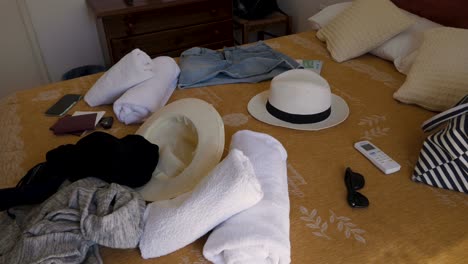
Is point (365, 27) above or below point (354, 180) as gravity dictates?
above

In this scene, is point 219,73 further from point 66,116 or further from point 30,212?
point 30,212

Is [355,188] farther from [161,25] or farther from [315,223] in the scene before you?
[161,25]

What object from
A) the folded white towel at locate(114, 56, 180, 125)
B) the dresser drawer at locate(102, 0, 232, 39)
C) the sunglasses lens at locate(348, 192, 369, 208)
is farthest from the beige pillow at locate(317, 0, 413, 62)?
the dresser drawer at locate(102, 0, 232, 39)

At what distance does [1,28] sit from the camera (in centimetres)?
234

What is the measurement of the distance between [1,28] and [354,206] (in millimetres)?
2517

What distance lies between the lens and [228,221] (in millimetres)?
749

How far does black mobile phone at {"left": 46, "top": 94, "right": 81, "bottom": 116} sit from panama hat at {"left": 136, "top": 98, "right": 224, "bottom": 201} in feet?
1.35

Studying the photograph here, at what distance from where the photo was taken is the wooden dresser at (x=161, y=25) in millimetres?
2182

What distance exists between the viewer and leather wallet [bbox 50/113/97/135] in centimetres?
118

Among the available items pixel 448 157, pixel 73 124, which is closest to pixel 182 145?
pixel 73 124

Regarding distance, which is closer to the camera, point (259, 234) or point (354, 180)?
point (259, 234)

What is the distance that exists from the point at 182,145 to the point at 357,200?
545 millimetres

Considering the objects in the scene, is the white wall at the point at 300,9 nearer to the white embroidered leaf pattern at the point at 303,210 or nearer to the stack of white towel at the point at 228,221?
the white embroidered leaf pattern at the point at 303,210

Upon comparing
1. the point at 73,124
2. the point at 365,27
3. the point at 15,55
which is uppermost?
the point at 365,27
